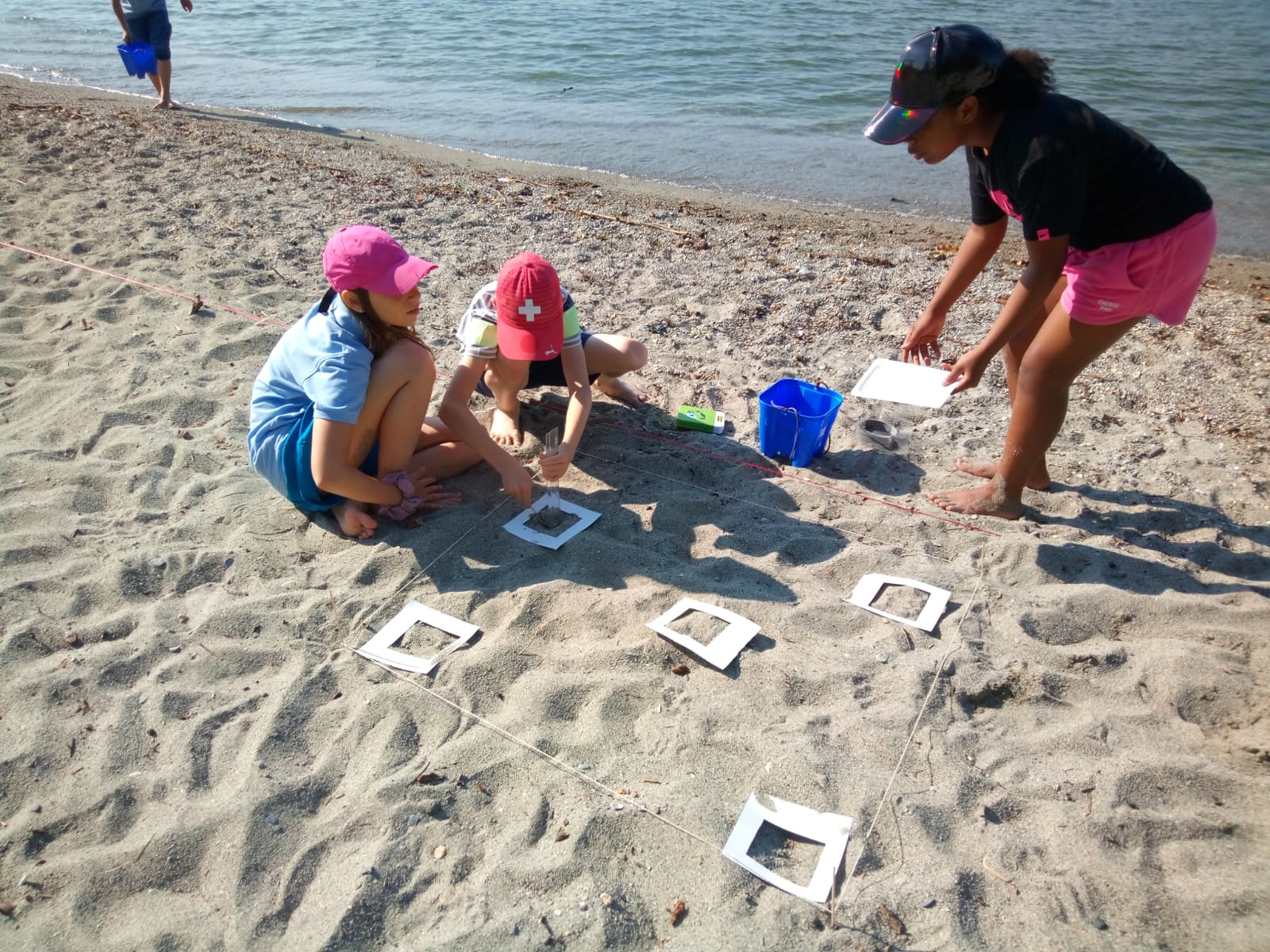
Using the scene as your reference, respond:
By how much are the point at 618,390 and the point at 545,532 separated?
988 millimetres

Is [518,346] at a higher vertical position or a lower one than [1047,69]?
lower

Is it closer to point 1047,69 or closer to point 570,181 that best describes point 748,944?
point 1047,69

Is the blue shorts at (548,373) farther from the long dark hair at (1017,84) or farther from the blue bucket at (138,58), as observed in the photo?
the blue bucket at (138,58)

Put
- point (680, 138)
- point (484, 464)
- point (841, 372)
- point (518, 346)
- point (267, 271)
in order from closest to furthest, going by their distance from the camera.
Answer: point (518, 346) → point (484, 464) → point (841, 372) → point (267, 271) → point (680, 138)

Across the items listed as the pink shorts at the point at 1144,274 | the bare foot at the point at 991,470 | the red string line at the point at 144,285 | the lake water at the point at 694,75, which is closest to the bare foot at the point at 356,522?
the red string line at the point at 144,285

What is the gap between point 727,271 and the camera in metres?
5.15

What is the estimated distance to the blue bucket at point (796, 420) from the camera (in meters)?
3.33

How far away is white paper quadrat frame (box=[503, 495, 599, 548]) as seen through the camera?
2977 mm

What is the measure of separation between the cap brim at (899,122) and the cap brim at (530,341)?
1.16m

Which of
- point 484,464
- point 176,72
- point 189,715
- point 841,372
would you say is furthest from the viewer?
point 176,72

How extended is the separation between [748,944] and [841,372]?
2804 mm

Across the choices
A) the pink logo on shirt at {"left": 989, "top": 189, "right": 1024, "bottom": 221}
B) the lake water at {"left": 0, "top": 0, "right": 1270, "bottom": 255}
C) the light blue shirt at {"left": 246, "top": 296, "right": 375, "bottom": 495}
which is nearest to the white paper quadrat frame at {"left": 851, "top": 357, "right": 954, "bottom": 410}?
the pink logo on shirt at {"left": 989, "top": 189, "right": 1024, "bottom": 221}

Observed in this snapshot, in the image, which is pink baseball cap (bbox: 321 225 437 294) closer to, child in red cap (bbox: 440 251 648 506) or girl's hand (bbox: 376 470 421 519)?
child in red cap (bbox: 440 251 648 506)

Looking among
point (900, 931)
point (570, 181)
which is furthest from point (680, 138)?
point (900, 931)
